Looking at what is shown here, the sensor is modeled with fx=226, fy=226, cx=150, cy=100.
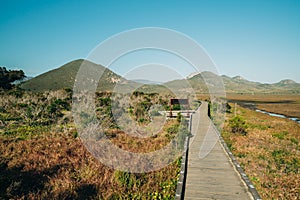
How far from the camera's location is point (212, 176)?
7613mm

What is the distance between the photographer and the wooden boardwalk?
6.40 meters

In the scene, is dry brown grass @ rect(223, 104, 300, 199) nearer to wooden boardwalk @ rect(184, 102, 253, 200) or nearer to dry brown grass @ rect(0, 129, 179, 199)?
wooden boardwalk @ rect(184, 102, 253, 200)

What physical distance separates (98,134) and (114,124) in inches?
164

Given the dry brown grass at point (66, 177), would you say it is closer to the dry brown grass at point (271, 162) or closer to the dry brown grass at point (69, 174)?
the dry brown grass at point (69, 174)

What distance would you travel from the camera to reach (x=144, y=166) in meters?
8.38

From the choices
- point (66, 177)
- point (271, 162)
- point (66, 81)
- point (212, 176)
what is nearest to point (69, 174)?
point (66, 177)

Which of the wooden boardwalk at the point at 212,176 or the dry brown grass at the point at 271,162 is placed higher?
the wooden boardwalk at the point at 212,176

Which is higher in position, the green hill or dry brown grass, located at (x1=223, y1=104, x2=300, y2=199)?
the green hill

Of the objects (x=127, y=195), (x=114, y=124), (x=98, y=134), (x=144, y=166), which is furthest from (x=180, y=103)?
(x=127, y=195)

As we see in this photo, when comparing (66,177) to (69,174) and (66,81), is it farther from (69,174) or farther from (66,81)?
(66,81)

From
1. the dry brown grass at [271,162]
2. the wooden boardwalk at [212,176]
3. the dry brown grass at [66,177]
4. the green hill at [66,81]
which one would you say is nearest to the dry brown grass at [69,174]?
the dry brown grass at [66,177]

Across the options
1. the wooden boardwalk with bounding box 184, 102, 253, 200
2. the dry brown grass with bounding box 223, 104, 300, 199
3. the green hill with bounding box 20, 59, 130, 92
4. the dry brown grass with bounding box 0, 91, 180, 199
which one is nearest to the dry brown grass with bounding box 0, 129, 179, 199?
the dry brown grass with bounding box 0, 91, 180, 199

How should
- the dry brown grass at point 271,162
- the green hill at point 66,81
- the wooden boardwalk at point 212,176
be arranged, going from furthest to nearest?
the green hill at point 66,81, the dry brown grass at point 271,162, the wooden boardwalk at point 212,176

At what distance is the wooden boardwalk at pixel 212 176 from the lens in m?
6.40
